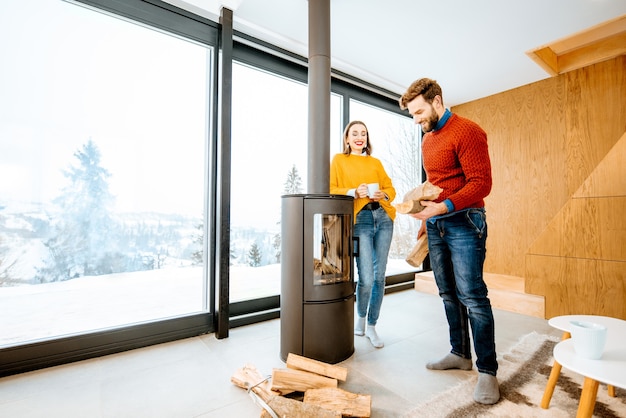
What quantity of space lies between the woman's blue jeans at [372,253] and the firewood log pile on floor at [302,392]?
2.23 ft

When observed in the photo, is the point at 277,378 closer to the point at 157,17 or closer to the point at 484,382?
the point at 484,382

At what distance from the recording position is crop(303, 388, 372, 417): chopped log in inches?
51.9

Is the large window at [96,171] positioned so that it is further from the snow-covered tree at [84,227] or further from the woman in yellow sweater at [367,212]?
the woman in yellow sweater at [367,212]

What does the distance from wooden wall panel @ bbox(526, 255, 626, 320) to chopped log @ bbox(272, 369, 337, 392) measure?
2.32 metres

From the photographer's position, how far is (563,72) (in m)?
3.29

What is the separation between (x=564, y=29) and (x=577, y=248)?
1820 millimetres

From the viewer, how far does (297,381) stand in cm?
146

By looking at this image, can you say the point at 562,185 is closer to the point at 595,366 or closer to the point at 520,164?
the point at 520,164

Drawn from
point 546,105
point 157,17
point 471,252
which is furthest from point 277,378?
point 546,105

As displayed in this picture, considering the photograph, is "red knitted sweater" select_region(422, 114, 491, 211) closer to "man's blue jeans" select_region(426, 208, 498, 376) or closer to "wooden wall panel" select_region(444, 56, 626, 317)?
"man's blue jeans" select_region(426, 208, 498, 376)

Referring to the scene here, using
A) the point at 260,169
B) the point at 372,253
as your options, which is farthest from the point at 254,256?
the point at 372,253

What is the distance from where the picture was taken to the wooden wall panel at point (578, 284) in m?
2.41

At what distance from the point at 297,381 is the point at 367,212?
1.12 m

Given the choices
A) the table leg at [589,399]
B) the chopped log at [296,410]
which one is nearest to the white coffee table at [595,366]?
the table leg at [589,399]
